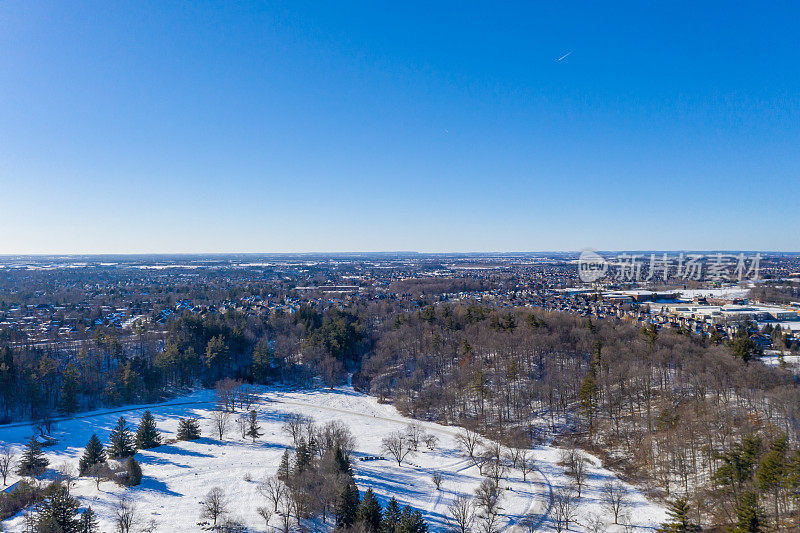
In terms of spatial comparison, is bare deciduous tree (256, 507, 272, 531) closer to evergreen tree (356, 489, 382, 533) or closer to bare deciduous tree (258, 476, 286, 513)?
bare deciduous tree (258, 476, 286, 513)

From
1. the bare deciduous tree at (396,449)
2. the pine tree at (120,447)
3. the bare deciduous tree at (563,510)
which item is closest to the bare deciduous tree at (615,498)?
the bare deciduous tree at (563,510)

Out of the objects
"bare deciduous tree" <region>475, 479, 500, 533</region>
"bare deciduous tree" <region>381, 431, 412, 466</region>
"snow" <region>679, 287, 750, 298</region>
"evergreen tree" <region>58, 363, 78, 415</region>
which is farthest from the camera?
"snow" <region>679, 287, 750, 298</region>

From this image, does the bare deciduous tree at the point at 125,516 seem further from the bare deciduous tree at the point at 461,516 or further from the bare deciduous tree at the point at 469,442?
the bare deciduous tree at the point at 469,442

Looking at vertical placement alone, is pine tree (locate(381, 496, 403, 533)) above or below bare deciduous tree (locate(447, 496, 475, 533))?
above

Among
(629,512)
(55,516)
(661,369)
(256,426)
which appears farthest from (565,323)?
(55,516)

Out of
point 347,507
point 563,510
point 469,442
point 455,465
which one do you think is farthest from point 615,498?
point 347,507

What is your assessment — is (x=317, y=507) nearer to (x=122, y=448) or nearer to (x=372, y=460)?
(x=372, y=460)

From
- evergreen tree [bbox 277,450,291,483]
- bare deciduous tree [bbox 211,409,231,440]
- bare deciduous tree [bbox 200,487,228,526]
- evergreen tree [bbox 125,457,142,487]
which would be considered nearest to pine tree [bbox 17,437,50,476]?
evergreen tree [bbox 125,457,142,487]
